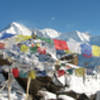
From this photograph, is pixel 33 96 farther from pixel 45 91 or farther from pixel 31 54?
pixel 31 54

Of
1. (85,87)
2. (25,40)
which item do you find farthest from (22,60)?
(85,87)

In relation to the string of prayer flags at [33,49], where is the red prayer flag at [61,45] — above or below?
above

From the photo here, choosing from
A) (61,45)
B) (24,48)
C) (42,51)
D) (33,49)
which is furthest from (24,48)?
(61,45)

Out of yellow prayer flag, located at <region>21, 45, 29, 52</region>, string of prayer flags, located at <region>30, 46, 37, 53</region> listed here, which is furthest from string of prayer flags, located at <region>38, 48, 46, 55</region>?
yellow prayer flag, located at <region>21, 45, 29, 52</region>

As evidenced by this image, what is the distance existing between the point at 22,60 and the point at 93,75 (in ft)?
49.8

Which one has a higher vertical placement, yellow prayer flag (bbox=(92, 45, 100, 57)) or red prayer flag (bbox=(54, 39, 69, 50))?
red prayer flag (bbox=(54, 39, 69, 50))

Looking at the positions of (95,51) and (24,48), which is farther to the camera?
(95,51)

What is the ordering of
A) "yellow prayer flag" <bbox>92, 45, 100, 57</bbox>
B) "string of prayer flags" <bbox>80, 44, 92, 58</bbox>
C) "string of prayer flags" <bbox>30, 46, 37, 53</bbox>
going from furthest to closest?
"yellow prayer flag" <bbox>92, 45, 100, 57</bbox> → "string of prayer flags" <bbox>80, 44, 92, 58</bbox> → "string of prayer flags" <bbox>30, 46, 37, 53</bbox>

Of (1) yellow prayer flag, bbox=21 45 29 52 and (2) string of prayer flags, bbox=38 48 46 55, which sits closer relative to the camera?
(1) yellow prayer flag, bbox=21 45 29 52

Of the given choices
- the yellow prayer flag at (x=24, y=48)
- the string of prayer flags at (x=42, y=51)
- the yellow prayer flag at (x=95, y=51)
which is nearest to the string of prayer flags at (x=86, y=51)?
the yellow prayer flag at (x=95, y=51)

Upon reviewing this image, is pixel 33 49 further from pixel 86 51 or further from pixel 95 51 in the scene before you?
pixel 95 51

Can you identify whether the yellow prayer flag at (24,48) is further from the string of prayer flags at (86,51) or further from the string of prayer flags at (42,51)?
the string of prayer flags at (86,51)

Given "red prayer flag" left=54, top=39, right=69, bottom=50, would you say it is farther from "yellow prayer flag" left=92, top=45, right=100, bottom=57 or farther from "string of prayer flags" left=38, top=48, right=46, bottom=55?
"yellow prayer flag" left=92, top=45, right=100, bottom=57

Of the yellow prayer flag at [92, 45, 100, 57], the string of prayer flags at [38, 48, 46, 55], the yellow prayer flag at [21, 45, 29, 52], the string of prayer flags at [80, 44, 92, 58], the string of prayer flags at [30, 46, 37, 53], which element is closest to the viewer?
the yellow prayer flag at [21, 45, 29, 52]
